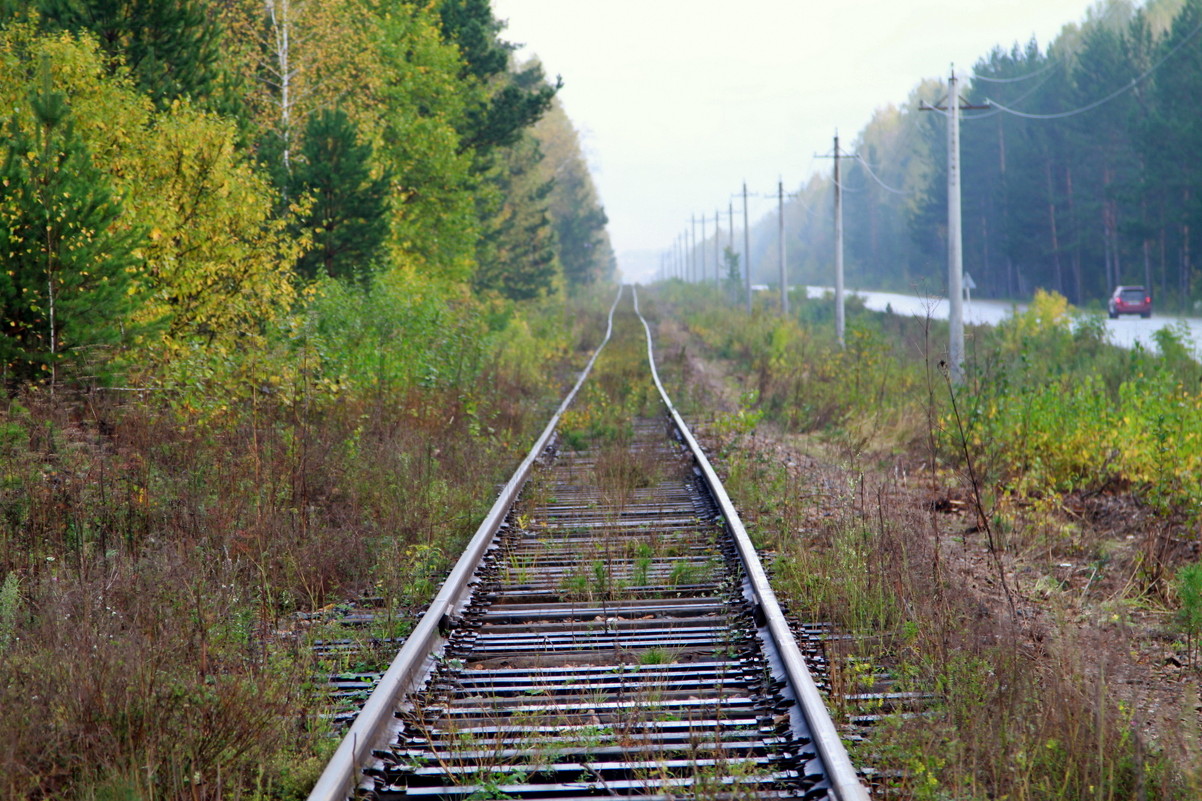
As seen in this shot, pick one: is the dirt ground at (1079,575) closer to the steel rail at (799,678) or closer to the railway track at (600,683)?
the steel rail at (799,678)

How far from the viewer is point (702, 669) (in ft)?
15.9

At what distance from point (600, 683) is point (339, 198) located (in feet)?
50.7

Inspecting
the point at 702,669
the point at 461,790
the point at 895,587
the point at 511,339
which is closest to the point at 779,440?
the point at 895,587

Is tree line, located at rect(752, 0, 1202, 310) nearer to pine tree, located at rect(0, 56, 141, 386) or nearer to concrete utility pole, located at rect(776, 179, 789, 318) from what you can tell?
concrete utility pole, located at rect(776, 179, 789, 318)

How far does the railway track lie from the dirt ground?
111 cm

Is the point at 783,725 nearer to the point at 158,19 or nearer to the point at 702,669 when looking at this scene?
the point at 702,669

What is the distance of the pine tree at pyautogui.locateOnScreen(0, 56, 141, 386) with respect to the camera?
866 cm

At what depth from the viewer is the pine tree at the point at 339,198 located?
18.0 metres

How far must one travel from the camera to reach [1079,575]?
6.78 m

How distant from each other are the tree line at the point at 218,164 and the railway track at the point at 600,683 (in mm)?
4619

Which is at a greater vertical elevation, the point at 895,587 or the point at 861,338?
the point at 861,338

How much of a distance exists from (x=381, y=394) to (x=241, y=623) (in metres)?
7.19

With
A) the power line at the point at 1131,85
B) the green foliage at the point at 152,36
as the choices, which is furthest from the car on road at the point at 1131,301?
the green foliage at the point at 152,36

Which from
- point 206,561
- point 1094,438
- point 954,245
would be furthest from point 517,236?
point 206,561
